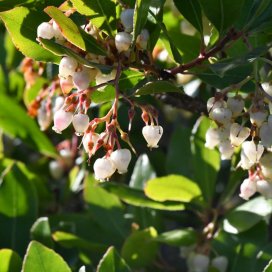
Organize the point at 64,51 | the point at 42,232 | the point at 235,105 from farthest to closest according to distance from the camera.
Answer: the point at 42,232, the point at 235,105, the point at 64,51

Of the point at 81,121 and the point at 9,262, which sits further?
the point at 9,262

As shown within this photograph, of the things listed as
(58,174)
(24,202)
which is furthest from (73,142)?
(24,202)

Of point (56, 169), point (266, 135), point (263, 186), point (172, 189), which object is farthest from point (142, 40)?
point (56, 169)

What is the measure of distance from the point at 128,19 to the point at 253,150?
11.9 inches

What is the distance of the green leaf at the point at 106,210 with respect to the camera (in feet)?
5.70

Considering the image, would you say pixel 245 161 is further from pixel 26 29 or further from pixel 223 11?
pixel 26 29

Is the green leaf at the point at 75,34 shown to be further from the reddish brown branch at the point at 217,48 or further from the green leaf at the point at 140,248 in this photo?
the green leaf at the point at 140,248

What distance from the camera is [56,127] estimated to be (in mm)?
1123

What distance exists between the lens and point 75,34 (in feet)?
3.57

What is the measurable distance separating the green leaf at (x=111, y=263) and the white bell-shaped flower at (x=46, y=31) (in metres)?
0.40

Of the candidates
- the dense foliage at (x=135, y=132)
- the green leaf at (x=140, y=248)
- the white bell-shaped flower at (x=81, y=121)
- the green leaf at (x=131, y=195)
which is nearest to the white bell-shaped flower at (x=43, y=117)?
the dense foliage at (x=135, y=132)

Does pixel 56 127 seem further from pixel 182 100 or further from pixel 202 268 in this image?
pixel 202 268

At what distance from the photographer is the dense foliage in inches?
43.9

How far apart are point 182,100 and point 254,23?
31cm
